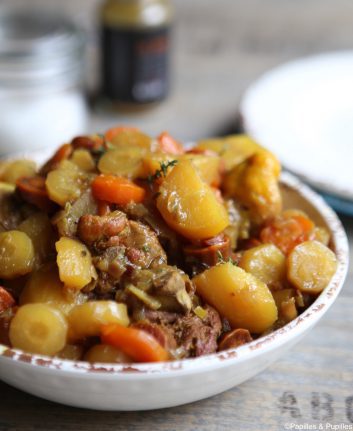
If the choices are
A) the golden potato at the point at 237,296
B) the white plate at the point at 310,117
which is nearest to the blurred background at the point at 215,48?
the white plate at the point at 310,117

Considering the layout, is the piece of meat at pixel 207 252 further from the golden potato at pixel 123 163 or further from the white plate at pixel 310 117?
the white plate at pixel 310 117

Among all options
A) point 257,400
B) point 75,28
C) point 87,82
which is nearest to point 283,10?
point 87,82

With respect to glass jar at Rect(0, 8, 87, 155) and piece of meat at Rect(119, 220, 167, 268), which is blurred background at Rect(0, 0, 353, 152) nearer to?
glass jar at Rect(0, 8, 87, 155)

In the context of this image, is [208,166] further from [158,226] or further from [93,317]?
[93,317]

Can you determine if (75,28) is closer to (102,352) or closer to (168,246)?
(168,246)

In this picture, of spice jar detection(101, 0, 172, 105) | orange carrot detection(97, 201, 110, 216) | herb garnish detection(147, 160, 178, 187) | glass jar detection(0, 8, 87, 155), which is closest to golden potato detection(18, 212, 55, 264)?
orange carrot detection(97, 201, 110, 216)

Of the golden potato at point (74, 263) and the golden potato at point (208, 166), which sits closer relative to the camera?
the golden potato at point (74, 263)
